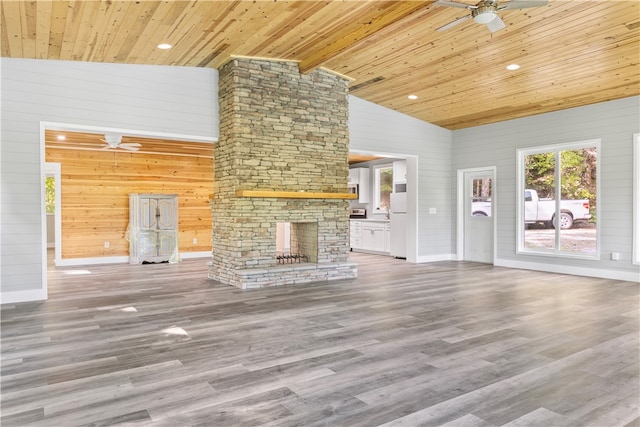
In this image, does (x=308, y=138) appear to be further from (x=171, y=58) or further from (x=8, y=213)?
(x=8, y=213)

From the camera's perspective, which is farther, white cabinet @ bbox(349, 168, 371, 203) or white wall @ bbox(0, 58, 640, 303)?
white cabinet @ bbox(349, 168, 371, 203)

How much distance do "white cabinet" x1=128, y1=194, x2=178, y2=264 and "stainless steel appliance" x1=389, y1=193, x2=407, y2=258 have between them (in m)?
4.69

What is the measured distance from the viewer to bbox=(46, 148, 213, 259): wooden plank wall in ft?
28.8

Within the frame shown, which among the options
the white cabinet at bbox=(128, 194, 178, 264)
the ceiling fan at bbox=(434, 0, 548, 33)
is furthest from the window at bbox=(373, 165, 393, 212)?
the ceiling fan at bbox=(434, 0, 548, 33)

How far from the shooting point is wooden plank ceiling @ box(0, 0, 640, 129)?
4.34 m

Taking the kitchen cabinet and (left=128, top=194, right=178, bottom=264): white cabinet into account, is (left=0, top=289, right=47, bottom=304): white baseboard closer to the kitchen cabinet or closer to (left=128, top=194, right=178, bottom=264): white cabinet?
(left=128, top=194, right=178, bottom=264): white cabinet

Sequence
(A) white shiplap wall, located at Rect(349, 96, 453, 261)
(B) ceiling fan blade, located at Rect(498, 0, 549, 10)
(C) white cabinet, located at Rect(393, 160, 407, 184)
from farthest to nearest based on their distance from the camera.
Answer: (C) white cabinet, located at Rect(393, 160, 407, 184)
(A) white shiplap wall, located at Rect(349, 96, 453, 261)
(B) ceiling fan blade, located at Rect(498, 0, 549, 10)

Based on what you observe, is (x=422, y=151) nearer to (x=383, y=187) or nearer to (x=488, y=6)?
(x=383, y=187)

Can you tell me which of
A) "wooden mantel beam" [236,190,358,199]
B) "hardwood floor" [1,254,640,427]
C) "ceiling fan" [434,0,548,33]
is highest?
"ceiling fan" [434,0,548,33]

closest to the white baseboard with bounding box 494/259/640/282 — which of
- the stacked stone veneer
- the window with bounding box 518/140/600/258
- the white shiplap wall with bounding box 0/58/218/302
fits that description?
the window with bounding box 518/140/600/258

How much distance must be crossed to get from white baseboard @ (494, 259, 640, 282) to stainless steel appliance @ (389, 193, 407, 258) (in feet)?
6.27

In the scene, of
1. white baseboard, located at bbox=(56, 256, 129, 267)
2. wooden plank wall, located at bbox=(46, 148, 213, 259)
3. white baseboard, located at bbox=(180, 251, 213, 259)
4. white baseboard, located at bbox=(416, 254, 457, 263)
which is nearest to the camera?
white baseboard, located at bbox=(56, 256, 129, 267)

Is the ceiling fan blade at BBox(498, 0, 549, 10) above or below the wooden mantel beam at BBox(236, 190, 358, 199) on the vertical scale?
above

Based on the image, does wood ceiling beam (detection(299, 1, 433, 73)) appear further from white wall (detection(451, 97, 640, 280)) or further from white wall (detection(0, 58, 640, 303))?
white wall (detection(451, 97, 640, 280))
